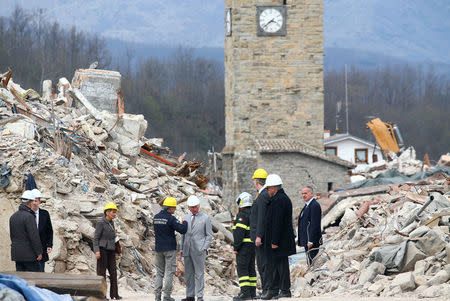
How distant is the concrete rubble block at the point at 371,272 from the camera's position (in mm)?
11977

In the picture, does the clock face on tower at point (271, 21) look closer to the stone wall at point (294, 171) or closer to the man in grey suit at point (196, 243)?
the stone wall at point (294, 171)

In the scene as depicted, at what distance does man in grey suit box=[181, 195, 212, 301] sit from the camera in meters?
12.2

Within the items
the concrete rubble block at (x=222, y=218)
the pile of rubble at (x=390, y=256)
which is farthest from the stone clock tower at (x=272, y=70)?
the pile of rubble at (x=390, y=256)

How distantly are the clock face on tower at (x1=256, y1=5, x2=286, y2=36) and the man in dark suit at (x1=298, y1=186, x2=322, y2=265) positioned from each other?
75.1 feet

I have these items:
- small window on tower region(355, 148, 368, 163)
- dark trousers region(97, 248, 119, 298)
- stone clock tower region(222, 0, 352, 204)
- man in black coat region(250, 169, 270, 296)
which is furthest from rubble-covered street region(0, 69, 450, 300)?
small window on tower region(355, 148, 368, 163)

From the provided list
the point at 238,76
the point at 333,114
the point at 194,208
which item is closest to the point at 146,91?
the point at 333,114

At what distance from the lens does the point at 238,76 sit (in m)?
35.9

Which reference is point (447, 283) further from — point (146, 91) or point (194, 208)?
point (146, 91)

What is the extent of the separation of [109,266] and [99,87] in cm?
1381

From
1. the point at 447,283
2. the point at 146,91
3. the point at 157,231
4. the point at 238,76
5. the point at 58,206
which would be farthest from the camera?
the point at 146,91

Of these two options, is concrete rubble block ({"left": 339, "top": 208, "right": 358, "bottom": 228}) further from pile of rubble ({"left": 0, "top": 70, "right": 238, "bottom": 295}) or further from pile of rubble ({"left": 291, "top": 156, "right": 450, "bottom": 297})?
pile of rubble ({"left": 0, "top": 70, "right": 238, "bottom": 295})

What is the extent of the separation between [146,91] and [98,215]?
2912 inches

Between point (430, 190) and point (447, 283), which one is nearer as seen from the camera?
point (447, 283)

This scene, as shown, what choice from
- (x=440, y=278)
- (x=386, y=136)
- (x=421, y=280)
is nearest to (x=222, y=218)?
(x=421, y=280)
